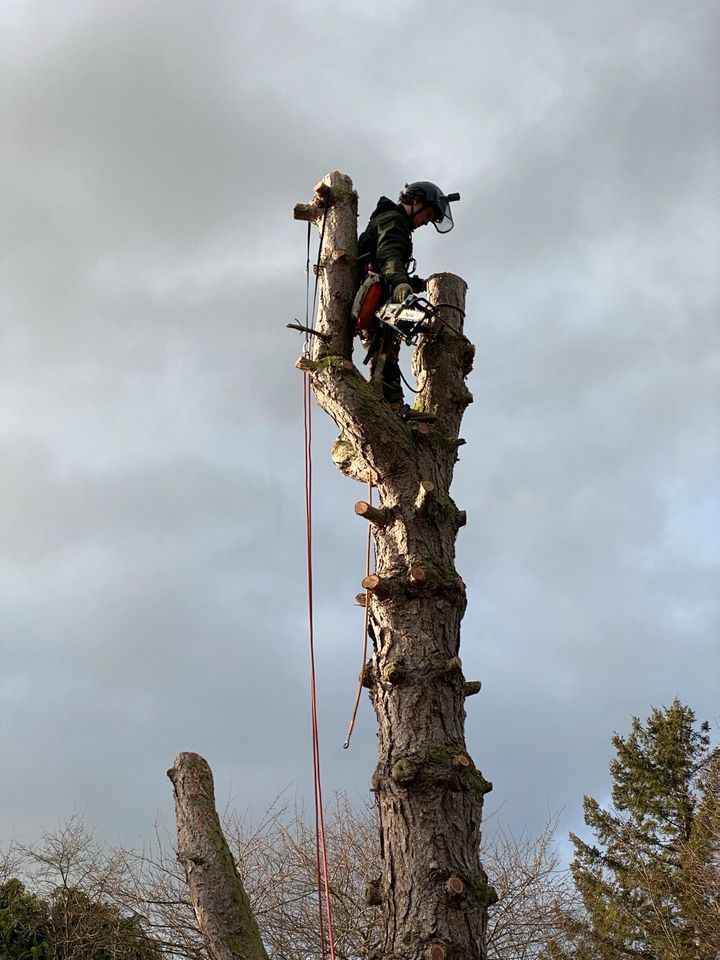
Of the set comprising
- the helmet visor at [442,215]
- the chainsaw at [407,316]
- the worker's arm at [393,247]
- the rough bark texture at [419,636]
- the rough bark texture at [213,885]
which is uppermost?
the helmet visor at [442,215]

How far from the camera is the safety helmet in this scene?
20.1ft

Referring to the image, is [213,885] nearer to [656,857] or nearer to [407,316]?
[407,316]

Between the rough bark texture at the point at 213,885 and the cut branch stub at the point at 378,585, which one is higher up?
the cut branch stub at the point at 378,585

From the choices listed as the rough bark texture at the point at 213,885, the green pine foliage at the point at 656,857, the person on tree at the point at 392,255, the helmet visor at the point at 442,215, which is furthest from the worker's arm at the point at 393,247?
the green pine foliage at the point at 656,857

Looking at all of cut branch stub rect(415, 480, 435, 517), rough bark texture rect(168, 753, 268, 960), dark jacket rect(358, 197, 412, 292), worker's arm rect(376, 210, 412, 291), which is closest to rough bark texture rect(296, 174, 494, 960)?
cut branch stub rect(415, 480, 435, 517)

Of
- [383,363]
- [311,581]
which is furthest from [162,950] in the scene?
[383,363]

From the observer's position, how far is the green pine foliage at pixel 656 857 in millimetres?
16797

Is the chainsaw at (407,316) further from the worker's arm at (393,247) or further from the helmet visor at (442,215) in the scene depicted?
the helmet visor at (442,215)

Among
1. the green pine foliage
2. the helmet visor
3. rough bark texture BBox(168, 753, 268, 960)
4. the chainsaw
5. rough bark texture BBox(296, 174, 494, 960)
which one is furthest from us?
the green pine foliage

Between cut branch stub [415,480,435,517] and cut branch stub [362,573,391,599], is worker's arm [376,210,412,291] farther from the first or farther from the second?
cut branch stub [362,573,391,599]

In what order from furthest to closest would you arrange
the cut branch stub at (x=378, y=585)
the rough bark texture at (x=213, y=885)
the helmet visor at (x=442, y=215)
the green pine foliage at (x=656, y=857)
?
the green pine foliage at (x=656, y=857) → the helmet visor at (x=442, y=215) → the cut branch stub at (x=378, y=585) → the rough bark texture at (x=213, y=885)

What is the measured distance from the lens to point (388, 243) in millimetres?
5789

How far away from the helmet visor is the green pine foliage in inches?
475

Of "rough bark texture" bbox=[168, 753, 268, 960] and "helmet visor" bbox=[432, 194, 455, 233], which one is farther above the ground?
"helmet visor" bbox=[432, 194, 455, 233]
